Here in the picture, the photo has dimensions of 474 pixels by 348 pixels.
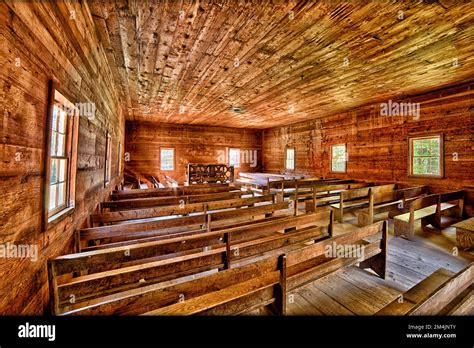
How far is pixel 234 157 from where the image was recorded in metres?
13.6

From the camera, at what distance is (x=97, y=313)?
1.25 m

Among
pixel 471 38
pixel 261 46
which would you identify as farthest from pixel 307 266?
pixel 471 38

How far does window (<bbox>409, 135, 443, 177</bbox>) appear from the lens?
20.3ft

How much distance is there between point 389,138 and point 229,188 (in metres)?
6.14

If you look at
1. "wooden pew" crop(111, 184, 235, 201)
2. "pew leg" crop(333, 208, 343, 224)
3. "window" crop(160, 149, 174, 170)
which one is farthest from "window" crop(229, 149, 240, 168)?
"pew leg" crop(333, 208, 343, 224)

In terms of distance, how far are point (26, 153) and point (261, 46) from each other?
3.75 metres

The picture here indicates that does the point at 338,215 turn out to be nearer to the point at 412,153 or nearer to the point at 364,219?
the point at 364,219

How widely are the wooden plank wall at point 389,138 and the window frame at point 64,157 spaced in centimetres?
884

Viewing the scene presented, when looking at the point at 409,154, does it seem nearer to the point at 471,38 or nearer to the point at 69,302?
the point at 471,38

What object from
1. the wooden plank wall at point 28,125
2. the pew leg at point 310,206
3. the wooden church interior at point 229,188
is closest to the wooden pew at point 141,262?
the wooden church interior at point 229,188

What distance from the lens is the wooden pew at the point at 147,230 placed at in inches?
106

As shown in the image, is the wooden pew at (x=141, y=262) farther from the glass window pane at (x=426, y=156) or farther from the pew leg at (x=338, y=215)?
the glass window pane at (x=426, y=156)

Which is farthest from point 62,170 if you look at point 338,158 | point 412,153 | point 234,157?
point 234,157

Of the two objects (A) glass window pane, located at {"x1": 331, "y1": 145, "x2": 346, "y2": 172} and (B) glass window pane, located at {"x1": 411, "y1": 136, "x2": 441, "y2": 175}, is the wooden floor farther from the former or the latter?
(A) glass window pane, located at {"x1": 331, "y1": 145, "x2": 346, "y2": 172}
